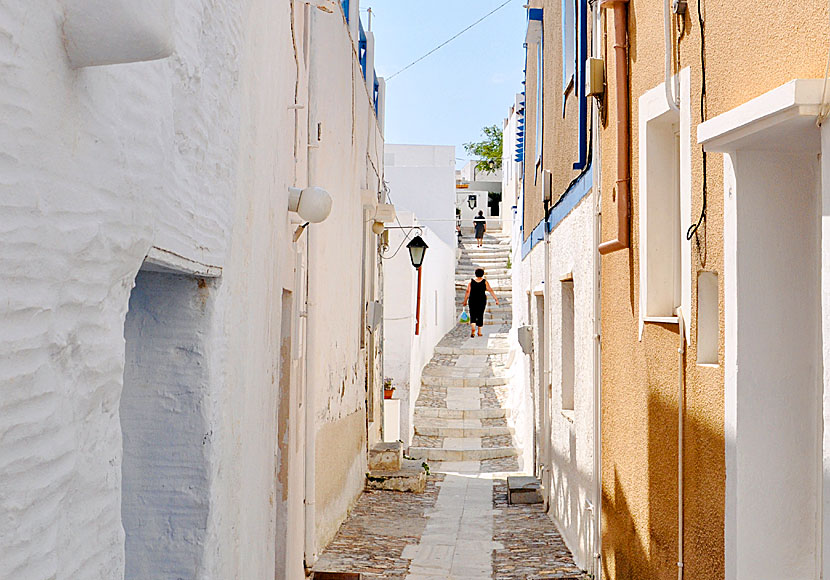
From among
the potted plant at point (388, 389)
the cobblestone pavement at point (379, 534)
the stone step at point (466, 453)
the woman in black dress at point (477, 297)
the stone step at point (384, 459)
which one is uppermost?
the woman in black dress at point (477, 297)

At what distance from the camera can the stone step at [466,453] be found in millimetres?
16188

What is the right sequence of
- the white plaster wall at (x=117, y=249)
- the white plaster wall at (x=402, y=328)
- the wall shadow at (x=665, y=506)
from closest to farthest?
the white plaster wall at (x=117, y=249) → the wall shadow at (x=665, y=506) → the white plaster wall at (x=402, y=328)

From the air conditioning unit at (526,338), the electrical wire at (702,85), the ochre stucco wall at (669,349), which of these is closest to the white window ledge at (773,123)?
the ochre stucco wall at (669,349)

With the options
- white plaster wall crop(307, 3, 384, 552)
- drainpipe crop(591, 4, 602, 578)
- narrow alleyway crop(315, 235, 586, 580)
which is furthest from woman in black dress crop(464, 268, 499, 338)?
drainpipe crop(591, 4, 602, 578)

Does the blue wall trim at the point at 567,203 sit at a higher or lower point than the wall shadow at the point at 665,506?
higher

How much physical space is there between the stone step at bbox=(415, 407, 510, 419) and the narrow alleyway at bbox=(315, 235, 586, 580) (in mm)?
19

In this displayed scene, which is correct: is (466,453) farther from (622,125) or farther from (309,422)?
(622,125)

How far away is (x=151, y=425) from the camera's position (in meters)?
3.39

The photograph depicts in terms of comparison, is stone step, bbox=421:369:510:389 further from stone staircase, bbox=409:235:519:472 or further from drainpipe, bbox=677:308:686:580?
drainpipe, bbox=677:308:686:580

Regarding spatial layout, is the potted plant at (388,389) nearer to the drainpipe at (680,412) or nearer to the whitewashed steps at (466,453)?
the whitewashed steps at (466,453)

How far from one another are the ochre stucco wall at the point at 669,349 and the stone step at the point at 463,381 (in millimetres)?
13515

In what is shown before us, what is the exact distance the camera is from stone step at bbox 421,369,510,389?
2031cm

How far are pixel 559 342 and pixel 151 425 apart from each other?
21.4ft

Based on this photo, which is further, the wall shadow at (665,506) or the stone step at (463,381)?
the stone step at (463,381)
